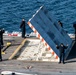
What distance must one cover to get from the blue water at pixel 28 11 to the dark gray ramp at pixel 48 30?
72.8ft

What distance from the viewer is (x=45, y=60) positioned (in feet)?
106

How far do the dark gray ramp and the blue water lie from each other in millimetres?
22180

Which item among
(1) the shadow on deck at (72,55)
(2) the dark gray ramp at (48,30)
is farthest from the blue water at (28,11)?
(1) the shadow on deck at (72,55)

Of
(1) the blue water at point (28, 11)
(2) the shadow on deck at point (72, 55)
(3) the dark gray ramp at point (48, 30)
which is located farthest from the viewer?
(1) the blue water at point (28, 11)

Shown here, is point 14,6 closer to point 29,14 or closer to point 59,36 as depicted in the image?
point 29,14

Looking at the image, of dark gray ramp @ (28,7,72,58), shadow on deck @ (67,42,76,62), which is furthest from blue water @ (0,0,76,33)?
shadow on deck @ (67,42,76,62)

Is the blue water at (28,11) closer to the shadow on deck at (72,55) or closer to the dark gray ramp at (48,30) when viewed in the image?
the dark gray ramp at (48,30)

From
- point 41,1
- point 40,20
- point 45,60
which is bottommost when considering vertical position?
point 41,1

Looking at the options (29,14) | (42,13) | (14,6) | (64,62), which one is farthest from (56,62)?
(14,6)

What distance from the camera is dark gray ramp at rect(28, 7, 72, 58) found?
3225 centimetres

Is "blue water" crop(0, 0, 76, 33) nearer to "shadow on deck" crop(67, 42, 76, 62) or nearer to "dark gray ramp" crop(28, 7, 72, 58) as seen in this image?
"dark gray ramp" crop(28, 7, 72, 58)

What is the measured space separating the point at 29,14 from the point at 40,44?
31834 millimetres

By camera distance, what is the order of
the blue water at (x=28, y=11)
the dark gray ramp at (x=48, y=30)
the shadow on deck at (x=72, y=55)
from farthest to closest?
1. the blue water at (x=28, y=11)
2. the shadow on deck at (x=72, y=55)
3. the dark gray ramp at (x=48, y=30)

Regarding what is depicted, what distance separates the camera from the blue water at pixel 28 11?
200 ft
